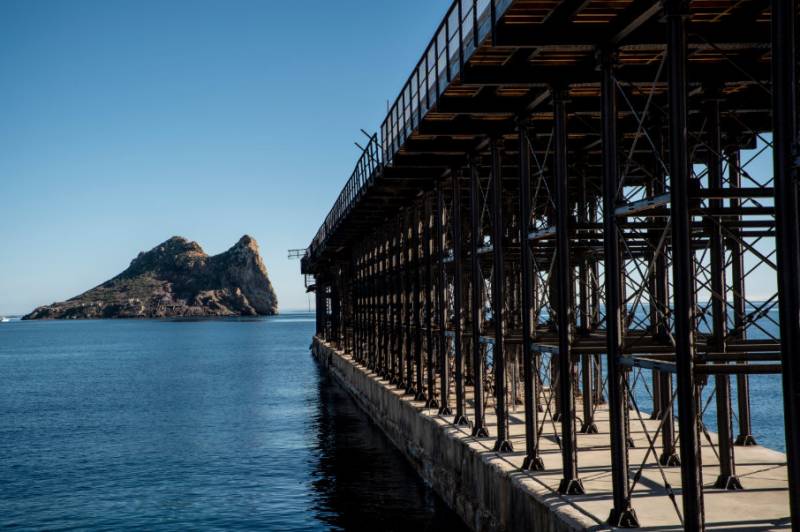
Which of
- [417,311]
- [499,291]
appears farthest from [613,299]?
[417,311]

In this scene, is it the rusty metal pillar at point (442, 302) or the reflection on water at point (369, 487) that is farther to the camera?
the rusty metal pillar at point (442, 302)

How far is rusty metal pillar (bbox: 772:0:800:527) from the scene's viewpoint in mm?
9461

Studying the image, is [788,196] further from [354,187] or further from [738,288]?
[354,187]

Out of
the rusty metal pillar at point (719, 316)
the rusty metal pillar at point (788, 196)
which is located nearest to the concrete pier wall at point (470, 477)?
the rusty metal pillar at point (719, 316)

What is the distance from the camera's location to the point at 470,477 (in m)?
23.0

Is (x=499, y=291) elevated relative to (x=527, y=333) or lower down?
elevated

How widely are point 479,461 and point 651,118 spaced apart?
29.6ft

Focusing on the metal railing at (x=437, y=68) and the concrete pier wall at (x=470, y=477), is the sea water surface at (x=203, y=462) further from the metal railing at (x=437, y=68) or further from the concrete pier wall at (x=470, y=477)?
the metal railing at (x=437, y=68)

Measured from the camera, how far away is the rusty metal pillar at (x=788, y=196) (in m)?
9.46

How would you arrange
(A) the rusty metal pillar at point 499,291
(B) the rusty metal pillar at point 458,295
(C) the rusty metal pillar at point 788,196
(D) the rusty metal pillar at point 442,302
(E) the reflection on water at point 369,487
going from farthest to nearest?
(D) the rusty metal pillar at point 442,302 → (B) the rusty metal pillar at point 458,295 → (E) the reflection on water at point 369,487 → (A) the rusty metal pillar at point 499,291 → (C) the rusty metal pillar at point 788,196

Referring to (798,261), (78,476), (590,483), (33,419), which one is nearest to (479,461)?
(590,483)

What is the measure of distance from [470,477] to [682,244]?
12222 mm

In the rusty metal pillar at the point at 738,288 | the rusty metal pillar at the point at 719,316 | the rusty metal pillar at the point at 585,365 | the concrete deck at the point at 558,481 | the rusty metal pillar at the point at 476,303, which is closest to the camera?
the concrete deck at the point at 558,481

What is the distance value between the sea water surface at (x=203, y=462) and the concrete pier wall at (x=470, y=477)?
756 millimetres
